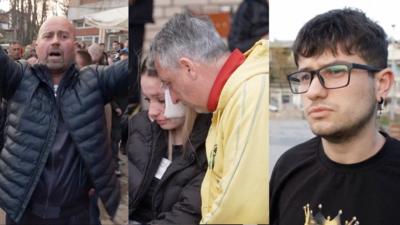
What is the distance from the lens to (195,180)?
6.89 feet

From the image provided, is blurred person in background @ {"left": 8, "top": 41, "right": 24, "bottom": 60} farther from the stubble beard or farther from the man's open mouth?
the stubble beard

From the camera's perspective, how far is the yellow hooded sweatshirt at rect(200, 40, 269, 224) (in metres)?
1.93

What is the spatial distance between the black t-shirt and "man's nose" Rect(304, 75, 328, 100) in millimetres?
215

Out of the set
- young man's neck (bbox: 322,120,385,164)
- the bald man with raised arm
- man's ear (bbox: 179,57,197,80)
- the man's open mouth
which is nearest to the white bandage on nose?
man's ear (bbox: 179,57,197,80)

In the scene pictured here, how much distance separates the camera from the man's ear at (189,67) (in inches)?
79.7

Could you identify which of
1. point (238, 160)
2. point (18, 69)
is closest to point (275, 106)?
point (238, 160)

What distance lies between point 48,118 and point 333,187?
132 centimetres

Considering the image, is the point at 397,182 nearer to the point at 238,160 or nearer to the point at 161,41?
the point at 238,160

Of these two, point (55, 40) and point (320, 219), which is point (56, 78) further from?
point (320, 219)

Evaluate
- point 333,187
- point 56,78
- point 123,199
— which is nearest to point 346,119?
point 333,187

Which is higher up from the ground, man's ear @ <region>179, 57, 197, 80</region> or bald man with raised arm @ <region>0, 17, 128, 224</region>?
man's ear @ <region>179, 57, 197, 80</region>

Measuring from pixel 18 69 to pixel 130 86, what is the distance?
56 centimetres

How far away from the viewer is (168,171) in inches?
83.5

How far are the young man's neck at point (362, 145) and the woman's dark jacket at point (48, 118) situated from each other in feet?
3.39
